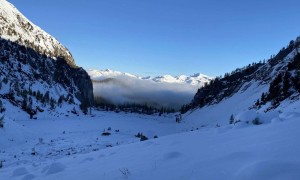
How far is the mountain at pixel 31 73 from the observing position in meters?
99.1

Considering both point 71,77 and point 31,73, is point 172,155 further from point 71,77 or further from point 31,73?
point 71,77

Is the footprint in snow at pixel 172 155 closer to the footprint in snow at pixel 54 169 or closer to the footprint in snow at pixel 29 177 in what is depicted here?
the footprint in snow at pixel 54 169

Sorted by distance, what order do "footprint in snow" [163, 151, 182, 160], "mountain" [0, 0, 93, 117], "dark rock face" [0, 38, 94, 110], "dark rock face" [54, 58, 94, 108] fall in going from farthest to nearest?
"dark rock face" [54, 58, 94, 108]
"dark rock face" [0, 38, 94, 110]
"mountain" [0, 0, 93, 117]
"footprint in snow" [163, 151, 182, 160]

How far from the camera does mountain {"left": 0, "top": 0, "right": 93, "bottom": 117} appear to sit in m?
99.1

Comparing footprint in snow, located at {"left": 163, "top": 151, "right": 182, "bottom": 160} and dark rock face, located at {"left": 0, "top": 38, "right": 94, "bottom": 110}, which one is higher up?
dark rock face, located at {"left": 0, "top": 38, "right": 94, "bottom": 110}

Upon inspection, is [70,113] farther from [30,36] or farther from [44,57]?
[30,36]

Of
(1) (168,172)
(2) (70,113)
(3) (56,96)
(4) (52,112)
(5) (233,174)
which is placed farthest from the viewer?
(3) (56,96)

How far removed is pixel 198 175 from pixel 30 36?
191 metres

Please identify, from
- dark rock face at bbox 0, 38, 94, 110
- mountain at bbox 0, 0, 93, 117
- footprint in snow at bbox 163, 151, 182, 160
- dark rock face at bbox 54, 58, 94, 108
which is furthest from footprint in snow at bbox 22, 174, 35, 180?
dark rock face at bbox 54, 58, 94, 108

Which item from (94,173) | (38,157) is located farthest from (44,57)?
(94,173)

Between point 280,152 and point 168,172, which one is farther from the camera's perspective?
point 168,172

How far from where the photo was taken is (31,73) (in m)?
133

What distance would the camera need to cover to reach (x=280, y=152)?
5.96m

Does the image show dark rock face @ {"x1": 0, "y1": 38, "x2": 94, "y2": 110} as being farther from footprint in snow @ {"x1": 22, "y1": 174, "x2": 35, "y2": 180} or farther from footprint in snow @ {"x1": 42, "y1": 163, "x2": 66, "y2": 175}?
footprint in snow @ {"x1": 22, "y1": 174, "x2": 35, "y2": 180}
